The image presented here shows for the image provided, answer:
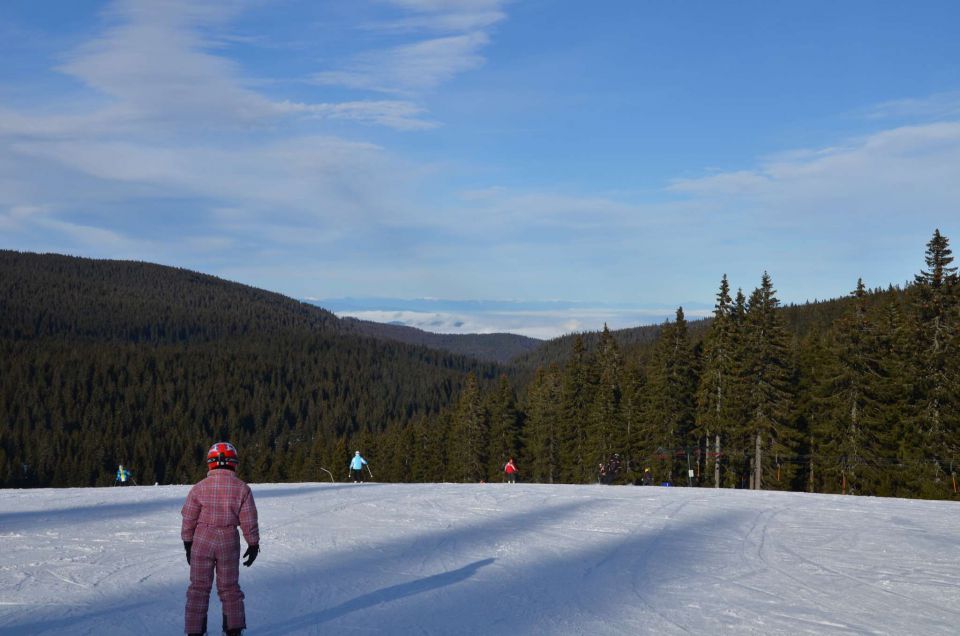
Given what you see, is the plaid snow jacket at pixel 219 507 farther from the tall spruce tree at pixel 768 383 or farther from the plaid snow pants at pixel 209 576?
the tall spruce tree at pixel 768 383

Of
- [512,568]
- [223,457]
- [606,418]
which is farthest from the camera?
[606,418]

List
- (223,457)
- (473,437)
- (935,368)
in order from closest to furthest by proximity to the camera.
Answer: (223,457), (935,368), (473,437)

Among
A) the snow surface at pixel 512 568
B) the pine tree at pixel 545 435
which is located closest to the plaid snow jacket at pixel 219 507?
the snow surface at pixel 512 568

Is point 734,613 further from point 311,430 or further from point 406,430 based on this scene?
point 311,430

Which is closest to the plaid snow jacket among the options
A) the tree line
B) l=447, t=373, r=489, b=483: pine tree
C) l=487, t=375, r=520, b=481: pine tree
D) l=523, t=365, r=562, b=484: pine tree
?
the tree line

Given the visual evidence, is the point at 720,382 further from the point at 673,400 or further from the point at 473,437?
the point at 473,437

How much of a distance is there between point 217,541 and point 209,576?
0.34 m

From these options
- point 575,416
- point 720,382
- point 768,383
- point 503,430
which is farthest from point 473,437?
point 768,383

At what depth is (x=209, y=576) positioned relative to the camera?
7371 millimetres

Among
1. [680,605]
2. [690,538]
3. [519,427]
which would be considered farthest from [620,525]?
[519,427]

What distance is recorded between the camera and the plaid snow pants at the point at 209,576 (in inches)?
288

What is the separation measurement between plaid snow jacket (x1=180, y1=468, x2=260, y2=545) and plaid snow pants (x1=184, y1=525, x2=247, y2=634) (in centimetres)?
8

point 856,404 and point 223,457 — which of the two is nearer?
point 223,457

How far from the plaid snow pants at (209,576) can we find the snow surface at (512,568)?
1072mm
